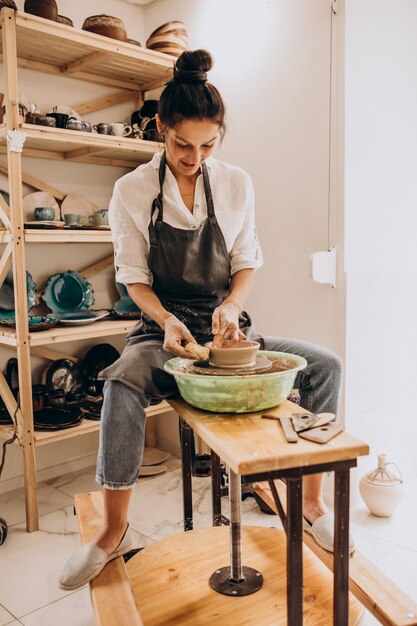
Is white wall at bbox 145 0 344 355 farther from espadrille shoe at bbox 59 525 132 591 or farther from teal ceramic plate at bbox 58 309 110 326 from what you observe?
espadrille shoe at bbox 59 525 132 591

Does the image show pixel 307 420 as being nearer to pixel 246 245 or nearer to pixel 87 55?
pixel 246 245

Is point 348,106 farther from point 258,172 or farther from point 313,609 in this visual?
point 313,609

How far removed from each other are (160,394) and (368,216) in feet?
4.71

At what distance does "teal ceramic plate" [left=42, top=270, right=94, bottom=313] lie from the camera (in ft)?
9.84

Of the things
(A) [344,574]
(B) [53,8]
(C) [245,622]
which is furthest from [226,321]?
(B) [53,8]

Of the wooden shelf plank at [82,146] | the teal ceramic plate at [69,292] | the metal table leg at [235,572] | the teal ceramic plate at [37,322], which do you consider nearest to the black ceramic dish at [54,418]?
the teal ceramic plate at [37,322]

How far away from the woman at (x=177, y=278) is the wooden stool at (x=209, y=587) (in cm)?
16

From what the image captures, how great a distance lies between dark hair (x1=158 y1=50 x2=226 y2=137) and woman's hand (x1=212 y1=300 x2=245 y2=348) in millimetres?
568

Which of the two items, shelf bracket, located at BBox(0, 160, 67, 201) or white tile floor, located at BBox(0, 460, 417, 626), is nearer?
white tile floor, located at BBox(0, 460, 417, 626)

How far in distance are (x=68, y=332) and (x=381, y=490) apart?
1.54 meters

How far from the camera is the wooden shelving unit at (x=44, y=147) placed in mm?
2426

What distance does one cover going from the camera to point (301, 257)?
2.64 m

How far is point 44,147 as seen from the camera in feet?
9.50

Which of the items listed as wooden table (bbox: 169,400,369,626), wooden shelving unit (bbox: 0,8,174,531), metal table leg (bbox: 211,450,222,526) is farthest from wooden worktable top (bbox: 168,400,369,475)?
wooden shelving unit (bbox: 0,8,174,531)
